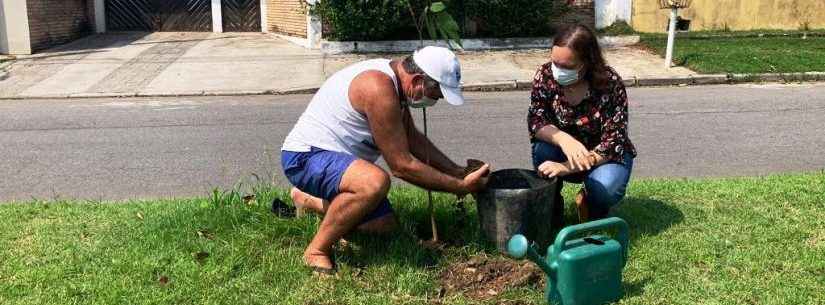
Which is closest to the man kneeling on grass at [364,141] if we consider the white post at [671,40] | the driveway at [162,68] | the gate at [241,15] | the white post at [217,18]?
the driveway at [162,68]

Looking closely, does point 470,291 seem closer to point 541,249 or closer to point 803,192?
point 541,249

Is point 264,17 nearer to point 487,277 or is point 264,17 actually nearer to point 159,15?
point 159,15

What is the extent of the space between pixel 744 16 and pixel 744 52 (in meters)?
4.16

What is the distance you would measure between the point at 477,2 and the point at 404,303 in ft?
42.2

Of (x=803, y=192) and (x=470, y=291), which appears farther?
(x=803, y=192)

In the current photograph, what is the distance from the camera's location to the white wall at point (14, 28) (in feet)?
50.8

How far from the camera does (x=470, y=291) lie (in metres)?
3.61

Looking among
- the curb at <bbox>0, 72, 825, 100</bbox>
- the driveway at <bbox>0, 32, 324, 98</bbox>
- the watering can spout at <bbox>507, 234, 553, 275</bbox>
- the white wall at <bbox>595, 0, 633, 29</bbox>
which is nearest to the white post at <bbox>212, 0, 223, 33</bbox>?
the driveway at <bbox>0, 32, 324, 98</bbox>

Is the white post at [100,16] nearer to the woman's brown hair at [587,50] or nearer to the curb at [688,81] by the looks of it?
the curb at [688,81]

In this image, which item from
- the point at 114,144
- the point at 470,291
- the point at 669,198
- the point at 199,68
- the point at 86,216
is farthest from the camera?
the point at 199,68

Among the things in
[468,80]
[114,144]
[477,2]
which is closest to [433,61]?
[114,144]

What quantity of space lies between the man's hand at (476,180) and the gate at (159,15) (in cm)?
1836

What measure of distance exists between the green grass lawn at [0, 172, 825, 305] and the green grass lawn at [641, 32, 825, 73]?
28.5 feet

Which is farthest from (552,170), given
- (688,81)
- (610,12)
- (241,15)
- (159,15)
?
(159,15)
